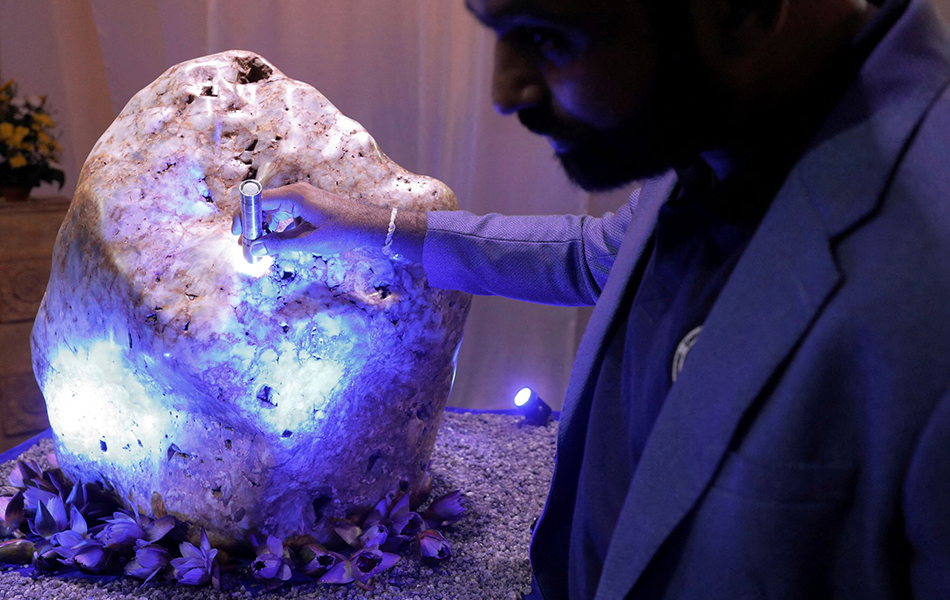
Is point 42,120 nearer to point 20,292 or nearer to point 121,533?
point 20,292

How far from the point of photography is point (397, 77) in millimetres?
2889

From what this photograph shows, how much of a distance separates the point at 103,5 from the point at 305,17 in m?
0.90

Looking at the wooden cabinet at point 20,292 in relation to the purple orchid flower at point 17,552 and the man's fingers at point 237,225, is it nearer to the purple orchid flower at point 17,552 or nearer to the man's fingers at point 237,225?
the purple orchid flower at point 17,552

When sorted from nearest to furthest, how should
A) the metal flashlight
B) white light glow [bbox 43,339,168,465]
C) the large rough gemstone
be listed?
the metal flashlight
the large rough gemstone
white light glow [bbox 43,339,168,465]

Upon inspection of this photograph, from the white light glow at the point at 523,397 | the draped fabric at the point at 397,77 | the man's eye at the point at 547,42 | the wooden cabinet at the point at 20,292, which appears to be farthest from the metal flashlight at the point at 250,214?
the wooden cabinet at the point at 20,292

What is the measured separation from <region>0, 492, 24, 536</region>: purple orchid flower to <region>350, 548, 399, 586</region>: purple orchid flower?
0.82 metres

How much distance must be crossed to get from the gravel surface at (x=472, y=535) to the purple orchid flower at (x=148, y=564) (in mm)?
26

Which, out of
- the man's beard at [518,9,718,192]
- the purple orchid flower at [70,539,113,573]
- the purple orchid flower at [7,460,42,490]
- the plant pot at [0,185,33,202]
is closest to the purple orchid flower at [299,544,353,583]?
the purple orchid flower at [70,539,113,573]

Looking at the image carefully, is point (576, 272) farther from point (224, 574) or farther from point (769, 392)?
point (224, 574)

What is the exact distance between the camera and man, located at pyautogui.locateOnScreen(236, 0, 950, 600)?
2.18 feet

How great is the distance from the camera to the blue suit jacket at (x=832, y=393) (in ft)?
2.13

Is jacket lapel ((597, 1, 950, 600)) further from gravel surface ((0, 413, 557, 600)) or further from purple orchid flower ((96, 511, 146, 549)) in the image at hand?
purple orchid flower ((96, 511, 146, 549))

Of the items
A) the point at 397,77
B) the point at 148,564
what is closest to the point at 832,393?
the point at 148,564

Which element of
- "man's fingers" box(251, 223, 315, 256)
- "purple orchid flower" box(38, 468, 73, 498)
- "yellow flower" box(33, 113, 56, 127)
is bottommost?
"purple orchid flower" box(38, 468, 73, 498)
